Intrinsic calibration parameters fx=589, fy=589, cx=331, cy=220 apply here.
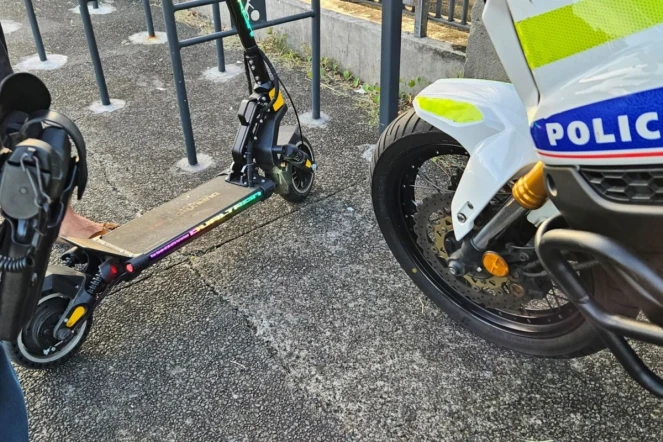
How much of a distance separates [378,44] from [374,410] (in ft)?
8.30

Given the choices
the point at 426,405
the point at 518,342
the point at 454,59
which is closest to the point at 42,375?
the point at 426,405

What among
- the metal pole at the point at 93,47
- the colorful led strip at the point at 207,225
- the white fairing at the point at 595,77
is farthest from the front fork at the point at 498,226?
the metal pole at the point at 93,47

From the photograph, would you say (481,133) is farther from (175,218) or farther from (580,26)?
(175,218)

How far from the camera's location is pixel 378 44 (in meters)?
3.63

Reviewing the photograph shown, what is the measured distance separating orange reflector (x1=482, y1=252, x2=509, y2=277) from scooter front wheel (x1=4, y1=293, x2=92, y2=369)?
1.23 m

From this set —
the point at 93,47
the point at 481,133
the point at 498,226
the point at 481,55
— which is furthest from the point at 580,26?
the point at 93,47

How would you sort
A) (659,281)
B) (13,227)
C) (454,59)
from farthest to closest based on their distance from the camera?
(454,59)
(13,227)
(659,281)

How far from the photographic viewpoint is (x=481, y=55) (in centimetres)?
288

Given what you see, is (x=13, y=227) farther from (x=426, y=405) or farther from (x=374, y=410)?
(x=426, y=405)

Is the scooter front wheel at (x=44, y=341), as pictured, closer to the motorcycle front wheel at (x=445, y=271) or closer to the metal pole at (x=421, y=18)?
the motorcycle front wheel at (x=445, y=271)

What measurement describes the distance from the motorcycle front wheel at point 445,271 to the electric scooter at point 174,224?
1.87ft

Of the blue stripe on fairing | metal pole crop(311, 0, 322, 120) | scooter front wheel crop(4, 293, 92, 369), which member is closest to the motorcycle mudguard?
the blue stripe on fairing

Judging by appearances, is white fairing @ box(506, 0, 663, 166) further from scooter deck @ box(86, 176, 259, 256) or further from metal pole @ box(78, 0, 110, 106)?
metal pole @ box(78, 0, 110, 106)

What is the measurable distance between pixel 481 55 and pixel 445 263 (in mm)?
1356
